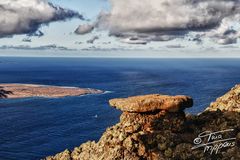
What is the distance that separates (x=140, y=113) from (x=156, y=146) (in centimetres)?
418

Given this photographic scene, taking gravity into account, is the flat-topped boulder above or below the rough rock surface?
above

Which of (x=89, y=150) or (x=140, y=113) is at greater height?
(x=140, y=113)

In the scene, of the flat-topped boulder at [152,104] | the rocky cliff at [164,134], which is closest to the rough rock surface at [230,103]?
the rocky cliff at [164,134]

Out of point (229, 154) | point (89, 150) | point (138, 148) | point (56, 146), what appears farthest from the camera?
point (56, 146)

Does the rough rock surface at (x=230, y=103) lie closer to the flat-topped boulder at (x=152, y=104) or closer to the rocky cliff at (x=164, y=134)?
the rocky cliff at (x=164, y=134)

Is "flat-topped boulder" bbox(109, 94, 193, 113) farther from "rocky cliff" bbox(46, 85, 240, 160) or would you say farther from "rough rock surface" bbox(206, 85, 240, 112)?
"rough rock surface" bbox(206, 85, 240, 112)

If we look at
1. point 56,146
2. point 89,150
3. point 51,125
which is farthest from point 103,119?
point 89,150

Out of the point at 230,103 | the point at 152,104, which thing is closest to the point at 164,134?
the point at 152,104

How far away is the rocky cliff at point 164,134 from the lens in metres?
39.8

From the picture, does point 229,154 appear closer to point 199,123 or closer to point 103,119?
point 199,123

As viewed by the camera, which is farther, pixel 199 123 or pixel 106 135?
pixel 199 123

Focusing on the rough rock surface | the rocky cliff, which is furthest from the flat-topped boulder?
the rough rock surface

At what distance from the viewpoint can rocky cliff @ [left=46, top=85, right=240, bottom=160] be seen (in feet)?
131

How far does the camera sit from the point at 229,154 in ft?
126
